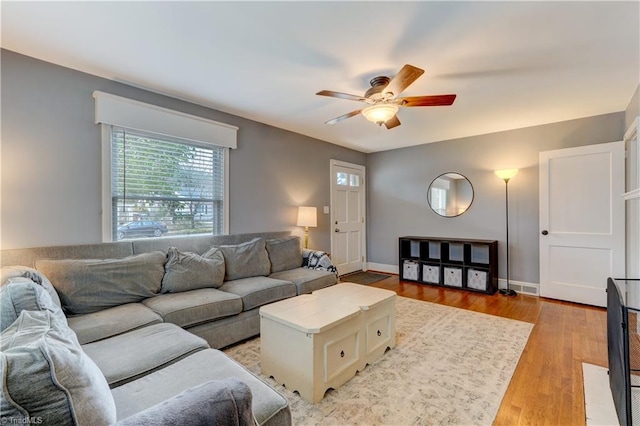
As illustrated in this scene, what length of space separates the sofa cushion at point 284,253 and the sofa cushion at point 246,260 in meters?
0.12

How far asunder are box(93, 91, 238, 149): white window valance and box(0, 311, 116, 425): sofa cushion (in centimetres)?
233

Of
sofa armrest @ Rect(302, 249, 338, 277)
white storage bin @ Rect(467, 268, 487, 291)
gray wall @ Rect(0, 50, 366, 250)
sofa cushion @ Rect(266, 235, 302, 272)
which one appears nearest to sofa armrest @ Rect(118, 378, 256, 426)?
gray wall @ Rect(0, 50, 366, 250)

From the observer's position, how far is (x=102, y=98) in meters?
2.59

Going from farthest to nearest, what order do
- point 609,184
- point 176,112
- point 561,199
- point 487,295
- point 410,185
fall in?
1. point 410,185
2. point 487,295
3. point 561,199
4. point 609,184
5. point 176,112

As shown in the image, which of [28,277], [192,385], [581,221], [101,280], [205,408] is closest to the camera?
[205,408]

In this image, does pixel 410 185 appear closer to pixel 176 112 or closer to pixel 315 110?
pixel 315 110

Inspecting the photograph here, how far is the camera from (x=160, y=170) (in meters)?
3.03

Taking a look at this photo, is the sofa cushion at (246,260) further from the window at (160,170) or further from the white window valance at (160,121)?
the white window valance at (160,121)

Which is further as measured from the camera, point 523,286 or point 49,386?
point 523,286

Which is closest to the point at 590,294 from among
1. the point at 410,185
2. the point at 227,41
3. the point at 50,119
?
the point at 410,185

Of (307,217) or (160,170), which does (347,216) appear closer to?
(307,217)

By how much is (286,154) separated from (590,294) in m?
4.35

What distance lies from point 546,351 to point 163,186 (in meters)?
3.92

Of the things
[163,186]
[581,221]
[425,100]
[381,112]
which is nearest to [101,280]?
[163,186]
